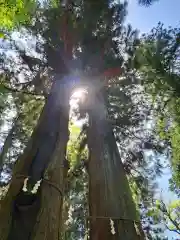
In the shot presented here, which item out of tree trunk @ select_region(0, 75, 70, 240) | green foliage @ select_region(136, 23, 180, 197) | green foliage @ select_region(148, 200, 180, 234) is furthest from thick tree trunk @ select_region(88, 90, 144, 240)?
green foliage @ select_region(148, 200, 180, 234)

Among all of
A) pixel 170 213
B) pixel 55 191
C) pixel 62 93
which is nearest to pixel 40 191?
pixel 55 191

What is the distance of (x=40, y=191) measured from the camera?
104 inches

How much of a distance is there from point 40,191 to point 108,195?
3.10 feet

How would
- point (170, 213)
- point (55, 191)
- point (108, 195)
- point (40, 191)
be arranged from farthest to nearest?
point (170, 213) < point (108, 195) < point (55, 191) < point (40, 191)

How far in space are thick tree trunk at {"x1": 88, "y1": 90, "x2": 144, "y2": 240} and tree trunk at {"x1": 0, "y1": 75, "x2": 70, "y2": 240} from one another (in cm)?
54

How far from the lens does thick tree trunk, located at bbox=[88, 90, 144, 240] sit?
284cm

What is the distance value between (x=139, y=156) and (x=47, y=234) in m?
5.14

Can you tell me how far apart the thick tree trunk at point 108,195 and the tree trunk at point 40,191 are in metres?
0.54

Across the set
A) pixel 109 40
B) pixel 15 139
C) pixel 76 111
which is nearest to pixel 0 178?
pixel 15 139

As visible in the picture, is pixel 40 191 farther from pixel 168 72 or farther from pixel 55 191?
pixel 168 72

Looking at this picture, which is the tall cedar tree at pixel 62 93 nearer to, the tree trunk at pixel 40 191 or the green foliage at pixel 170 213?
the tree trunk at pixel 40 191

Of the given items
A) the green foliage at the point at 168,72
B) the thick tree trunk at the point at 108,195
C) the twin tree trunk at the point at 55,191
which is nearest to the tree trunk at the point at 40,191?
the twin tree trunk at the point at 55,191

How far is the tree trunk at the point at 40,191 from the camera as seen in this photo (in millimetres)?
2309

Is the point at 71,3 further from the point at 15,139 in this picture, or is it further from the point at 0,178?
the point at 0,178
